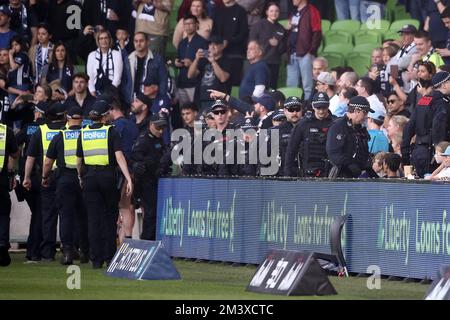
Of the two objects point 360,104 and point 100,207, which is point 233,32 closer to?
point 360,104

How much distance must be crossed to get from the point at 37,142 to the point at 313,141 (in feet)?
13.5

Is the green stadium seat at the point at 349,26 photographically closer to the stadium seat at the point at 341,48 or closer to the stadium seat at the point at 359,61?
the stadium seat at the point at 341,48

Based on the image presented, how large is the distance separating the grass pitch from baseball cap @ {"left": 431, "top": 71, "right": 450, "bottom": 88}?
3.19 m

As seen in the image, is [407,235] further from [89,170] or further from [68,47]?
[68,47]

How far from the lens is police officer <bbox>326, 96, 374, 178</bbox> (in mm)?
19938

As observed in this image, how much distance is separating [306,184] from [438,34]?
7.07 metres

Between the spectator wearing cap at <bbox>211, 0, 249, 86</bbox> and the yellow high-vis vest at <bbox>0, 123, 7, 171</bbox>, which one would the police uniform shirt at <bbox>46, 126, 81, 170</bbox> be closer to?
the yellow high-vis vest at <bbox>0, 123, 7, 171</bbox>

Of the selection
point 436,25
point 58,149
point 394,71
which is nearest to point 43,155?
point 58,149

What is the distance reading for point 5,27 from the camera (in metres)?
29.3

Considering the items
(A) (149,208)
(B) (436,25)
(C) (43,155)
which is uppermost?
(B) (436,25)

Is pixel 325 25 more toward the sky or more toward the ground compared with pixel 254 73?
more toward the sky

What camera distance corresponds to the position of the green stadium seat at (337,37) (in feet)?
93.7

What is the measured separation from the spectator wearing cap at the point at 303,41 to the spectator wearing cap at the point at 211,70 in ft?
3.97

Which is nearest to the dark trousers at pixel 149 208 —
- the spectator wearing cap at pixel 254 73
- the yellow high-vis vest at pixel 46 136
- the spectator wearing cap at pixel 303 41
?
the yellow high-vis vest at pixel 46 136
